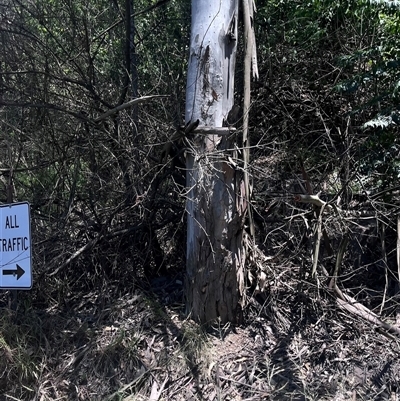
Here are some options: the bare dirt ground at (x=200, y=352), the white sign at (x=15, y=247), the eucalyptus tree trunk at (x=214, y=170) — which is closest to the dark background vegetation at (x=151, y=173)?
the bare dirt ground at (x=200, y=352)

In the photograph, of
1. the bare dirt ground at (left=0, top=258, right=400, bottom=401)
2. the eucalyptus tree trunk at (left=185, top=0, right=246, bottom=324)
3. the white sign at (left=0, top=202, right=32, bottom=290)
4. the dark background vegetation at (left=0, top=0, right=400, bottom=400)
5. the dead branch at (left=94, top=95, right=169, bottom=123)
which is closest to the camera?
the white sign at (left=0, top=202, right=32, bottom=290)

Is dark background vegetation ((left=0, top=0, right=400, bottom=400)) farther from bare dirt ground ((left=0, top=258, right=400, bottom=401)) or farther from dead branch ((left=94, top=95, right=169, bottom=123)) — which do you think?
dead branch ((left=94, top=95, right=169, bottom=123))

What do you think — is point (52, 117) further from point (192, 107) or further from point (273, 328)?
point (273, 328)

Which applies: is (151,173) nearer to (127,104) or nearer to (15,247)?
(127,104)

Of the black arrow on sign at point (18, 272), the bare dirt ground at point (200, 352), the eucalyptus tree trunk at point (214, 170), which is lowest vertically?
the bare dirt ground at point (200, 352)

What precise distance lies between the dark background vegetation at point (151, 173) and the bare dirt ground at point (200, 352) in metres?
0.03

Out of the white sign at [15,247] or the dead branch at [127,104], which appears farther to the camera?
the dead branch at [127,104]

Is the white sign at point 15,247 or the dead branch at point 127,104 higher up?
the dead branch at point 127,104

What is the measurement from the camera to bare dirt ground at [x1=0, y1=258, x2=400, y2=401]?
16.5 feet

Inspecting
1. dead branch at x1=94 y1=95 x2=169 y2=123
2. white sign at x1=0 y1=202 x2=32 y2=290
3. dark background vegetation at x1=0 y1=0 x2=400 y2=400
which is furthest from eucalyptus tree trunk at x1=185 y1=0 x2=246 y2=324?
white sign at x1=0 y1=202 x2=32 y2=290

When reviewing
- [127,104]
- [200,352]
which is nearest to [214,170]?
[127,104]

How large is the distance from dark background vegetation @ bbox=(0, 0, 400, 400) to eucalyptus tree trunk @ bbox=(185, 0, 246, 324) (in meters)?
0.36

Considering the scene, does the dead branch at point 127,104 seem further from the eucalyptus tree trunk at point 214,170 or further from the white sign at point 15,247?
the white sign at point 15,247

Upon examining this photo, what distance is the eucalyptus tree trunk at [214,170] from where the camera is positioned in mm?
5492
